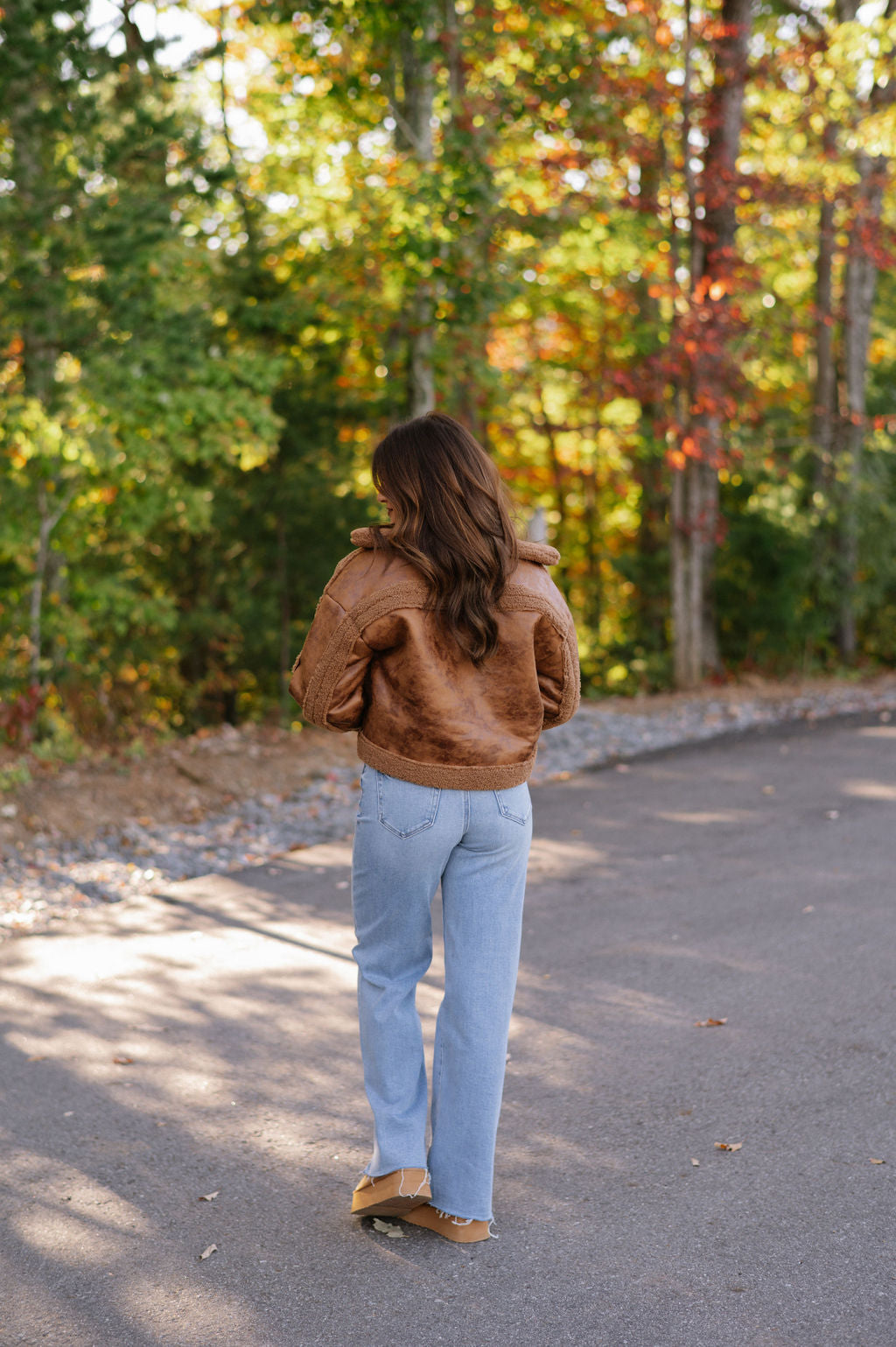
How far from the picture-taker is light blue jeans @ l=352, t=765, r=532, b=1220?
297cm

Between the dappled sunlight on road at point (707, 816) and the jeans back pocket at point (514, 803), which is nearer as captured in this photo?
the jeans back pocket at point (514, 803)

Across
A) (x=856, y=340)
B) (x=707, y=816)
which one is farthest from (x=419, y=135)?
(x=707, y=816)

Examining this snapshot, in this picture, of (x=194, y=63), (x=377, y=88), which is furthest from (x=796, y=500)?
(x=194, y=63)

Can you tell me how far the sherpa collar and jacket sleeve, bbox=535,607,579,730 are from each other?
14 cm

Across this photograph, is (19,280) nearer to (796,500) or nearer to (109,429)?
(109,429)

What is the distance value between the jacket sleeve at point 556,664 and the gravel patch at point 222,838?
3.63 m

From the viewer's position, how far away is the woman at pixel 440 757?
2.85 meters

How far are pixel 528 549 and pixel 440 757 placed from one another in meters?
0.56

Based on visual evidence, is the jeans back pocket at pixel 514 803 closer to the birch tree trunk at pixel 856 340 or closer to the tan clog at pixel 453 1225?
the tan clog at pixel 453 1225

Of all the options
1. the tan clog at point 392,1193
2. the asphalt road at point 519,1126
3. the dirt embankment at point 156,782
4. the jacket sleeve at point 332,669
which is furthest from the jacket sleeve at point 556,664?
the dirt embankment at point 156,782

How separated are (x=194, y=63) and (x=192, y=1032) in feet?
27.2

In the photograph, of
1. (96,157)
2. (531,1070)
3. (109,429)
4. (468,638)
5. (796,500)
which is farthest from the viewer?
(796,500)

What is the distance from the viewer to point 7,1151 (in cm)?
358

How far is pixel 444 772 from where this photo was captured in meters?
2.90
